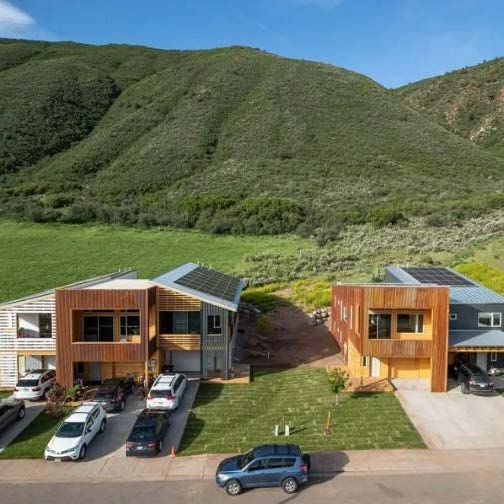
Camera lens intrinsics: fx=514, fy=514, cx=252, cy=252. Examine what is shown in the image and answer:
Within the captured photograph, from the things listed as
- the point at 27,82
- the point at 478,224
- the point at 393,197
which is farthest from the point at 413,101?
the point at 27,82

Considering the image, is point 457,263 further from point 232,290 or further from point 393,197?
point 393,197

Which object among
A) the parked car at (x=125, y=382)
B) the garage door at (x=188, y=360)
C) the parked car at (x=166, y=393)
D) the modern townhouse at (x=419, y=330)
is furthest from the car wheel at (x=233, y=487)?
the garage door at (x=188, y=360)

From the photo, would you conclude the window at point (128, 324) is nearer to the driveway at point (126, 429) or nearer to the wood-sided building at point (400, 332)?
the driveway at point (126, 429)

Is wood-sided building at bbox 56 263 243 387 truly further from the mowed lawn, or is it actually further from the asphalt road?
the asphalt road

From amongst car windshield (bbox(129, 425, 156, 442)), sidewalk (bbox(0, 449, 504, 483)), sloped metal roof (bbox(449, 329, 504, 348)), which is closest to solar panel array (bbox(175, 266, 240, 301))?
car windshield (bbox(129, 425, 156, 442))

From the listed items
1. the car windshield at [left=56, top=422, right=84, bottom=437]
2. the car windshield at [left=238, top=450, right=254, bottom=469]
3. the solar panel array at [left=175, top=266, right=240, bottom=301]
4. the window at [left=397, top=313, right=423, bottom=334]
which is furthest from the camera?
the solar panel array at [left=175, top=266, right=240, bottom=301]

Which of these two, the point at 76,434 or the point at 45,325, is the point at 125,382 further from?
the point at 76,434
